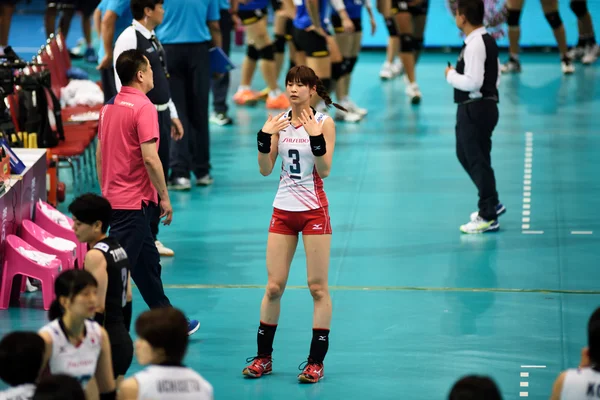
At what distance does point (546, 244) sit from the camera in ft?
28.2

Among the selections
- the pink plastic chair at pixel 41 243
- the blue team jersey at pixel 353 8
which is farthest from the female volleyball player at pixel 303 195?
the blue team jersey at pixel 353 8

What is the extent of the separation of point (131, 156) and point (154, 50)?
1.89 meters

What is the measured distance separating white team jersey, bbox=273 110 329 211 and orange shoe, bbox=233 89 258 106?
8800mm

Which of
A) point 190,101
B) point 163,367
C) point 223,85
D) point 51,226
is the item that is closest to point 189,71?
point 190,101

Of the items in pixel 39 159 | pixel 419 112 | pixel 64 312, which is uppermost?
pixel 64 312

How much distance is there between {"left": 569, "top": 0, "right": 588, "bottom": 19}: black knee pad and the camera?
16.3 m

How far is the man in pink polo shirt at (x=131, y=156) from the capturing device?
235 inches

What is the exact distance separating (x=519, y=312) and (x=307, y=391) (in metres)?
1.90

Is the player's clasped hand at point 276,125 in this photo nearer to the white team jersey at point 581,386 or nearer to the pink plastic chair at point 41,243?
the pink plastic chair at point 41,243

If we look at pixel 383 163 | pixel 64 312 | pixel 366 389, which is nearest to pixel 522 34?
pixel 383 163

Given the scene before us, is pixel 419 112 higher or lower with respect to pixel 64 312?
lower

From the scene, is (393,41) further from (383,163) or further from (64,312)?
(64,312)

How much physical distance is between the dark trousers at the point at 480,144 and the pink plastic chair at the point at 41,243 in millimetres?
3363

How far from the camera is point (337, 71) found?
13414mm
